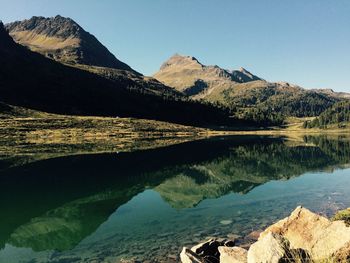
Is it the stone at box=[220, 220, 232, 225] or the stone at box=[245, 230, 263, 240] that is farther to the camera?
the stone at box=[220, 220, 232, 225]

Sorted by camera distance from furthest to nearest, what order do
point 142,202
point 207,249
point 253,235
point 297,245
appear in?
point 142,202, point 253,235, point 207,249, point 297,245

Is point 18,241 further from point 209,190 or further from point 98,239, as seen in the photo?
point 209,190

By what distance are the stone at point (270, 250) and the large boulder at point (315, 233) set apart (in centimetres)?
54

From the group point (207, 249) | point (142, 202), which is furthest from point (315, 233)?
point (142, 202)

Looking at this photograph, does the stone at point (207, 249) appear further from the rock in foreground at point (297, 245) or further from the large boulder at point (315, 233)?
the large boulder at point (315, 233)

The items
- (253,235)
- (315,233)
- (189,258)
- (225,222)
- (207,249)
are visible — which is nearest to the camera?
(189,258)

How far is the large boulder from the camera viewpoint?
15.0m

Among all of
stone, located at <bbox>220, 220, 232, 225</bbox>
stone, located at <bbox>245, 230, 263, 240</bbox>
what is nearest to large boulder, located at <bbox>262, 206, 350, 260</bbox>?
stone, located at <bbox>245, 230, 263, 240</bbox>

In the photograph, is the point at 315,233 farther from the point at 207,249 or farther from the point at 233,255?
the point at 207,249

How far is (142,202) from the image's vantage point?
48.7 metres

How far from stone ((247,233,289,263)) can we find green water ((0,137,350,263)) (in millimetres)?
11981

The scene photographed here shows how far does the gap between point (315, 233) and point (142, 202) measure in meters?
31.1

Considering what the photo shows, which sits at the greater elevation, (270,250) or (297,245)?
(270,250)

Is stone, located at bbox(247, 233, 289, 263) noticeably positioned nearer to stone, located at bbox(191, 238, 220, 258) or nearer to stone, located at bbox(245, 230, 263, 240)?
stone, located at bbox(191, 238, 220, 258)
